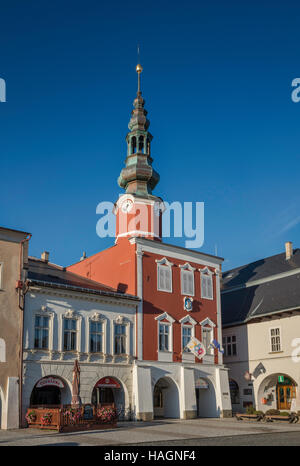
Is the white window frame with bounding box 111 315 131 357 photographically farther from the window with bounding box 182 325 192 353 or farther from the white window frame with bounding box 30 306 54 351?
the window with bounding box 182 325 192 353

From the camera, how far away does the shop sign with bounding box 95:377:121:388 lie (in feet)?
96.1

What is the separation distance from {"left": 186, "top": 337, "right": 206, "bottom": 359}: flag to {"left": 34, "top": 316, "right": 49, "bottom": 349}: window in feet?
33.7

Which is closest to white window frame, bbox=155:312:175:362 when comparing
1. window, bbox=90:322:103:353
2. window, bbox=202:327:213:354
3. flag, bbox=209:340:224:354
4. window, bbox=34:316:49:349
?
window, bbox=202:327:213:354

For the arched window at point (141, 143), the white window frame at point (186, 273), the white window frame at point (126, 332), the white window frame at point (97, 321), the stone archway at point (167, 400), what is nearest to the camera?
the white window frame at point (97, 321)

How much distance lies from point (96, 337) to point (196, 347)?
298 inches

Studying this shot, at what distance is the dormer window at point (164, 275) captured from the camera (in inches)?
1335

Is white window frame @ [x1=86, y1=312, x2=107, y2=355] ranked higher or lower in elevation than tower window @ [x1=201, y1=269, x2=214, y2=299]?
lower

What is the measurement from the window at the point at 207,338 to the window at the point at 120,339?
6765 mm

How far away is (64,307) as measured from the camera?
94.0 ft

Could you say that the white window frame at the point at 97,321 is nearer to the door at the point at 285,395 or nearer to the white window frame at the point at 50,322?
the white window frame at the point at 50,322

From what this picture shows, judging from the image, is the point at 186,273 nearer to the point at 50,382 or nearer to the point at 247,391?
the point at 247,391

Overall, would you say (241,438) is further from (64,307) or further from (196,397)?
(196,397)

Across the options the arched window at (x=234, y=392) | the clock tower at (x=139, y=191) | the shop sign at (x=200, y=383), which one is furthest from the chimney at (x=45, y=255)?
the arched window at (x=234, y=392)
